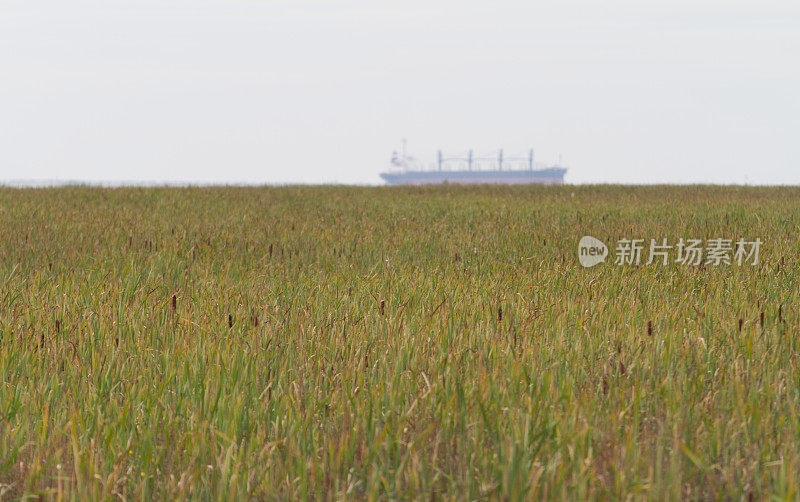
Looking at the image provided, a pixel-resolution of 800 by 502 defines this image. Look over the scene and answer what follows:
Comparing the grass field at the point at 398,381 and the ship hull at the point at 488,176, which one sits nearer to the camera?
the grass field at the point at 398,381

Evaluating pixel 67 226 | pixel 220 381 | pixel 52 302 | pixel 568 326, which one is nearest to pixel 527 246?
pixel 568 326

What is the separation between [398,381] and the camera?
2.64 meters

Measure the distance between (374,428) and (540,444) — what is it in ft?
1.75

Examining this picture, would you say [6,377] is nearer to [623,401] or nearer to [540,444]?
[540,444]

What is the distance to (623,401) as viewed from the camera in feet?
8.06

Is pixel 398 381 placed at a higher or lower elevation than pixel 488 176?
lower

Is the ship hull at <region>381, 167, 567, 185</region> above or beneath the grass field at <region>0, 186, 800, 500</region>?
above

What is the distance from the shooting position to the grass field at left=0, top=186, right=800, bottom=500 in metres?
1.95

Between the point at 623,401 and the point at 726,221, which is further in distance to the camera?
the point at 726,221

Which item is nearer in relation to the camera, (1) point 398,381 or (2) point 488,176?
(1) point 398,381

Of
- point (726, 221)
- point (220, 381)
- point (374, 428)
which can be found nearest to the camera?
point (374, 428)

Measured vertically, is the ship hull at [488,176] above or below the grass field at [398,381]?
above

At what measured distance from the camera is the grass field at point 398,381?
1.95 metres

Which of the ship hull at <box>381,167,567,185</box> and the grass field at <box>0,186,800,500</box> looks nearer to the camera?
the grass field at <box>0,186,800,500</box>
